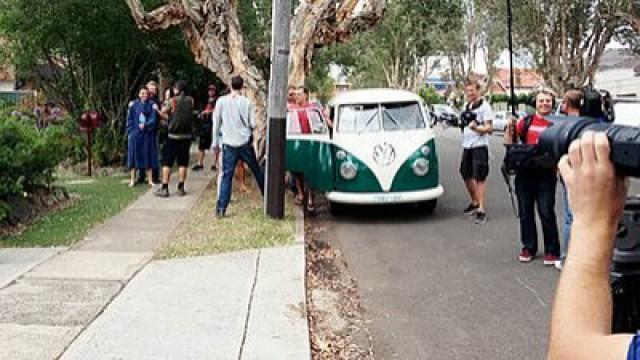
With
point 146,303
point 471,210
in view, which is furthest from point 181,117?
point 146,303

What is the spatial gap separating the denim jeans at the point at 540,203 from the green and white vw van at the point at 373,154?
2.79 metres

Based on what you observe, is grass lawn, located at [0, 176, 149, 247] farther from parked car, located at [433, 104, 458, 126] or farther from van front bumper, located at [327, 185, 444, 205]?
parked car, located at [433, 104, 458, 126]

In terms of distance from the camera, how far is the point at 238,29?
13547 millimetres

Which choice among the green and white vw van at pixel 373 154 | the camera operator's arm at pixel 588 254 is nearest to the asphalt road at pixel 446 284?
the green and white vw van at pixel 373 154

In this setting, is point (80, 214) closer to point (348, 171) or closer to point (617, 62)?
point (348, 171)

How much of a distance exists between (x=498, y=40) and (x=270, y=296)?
4425 centimetres

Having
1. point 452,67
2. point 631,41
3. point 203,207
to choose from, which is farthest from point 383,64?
point 203,207

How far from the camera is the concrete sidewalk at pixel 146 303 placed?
539cm

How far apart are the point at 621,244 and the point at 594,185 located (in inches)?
41.1

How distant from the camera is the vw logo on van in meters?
10.8

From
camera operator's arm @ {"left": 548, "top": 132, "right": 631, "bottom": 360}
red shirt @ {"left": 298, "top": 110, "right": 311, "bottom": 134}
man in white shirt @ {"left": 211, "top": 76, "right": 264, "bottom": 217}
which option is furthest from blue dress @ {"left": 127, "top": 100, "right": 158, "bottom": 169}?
camera operator's arm @ {"left": 548, "top": 132, "right": 631, "bottom": 360}

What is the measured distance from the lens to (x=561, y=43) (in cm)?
3506

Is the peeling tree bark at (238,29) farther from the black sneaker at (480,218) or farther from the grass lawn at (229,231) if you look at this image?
the black sneaker at (480,218)

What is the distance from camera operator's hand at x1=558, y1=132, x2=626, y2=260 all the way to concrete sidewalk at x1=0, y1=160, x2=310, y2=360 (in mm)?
3676
